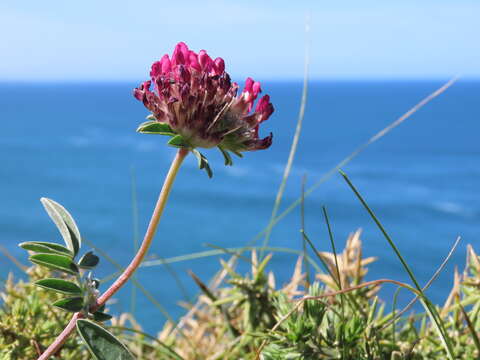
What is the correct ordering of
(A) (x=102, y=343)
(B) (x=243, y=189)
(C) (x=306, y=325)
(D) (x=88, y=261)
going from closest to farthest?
(A) (x=102, y=343)
(D) (x=88, y=261)
(C) (x=306, y=325)
(B) (x=243, y=189)

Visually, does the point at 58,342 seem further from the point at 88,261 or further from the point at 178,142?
the point at 178,142

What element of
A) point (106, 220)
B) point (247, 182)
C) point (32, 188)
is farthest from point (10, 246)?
point (247, 182)

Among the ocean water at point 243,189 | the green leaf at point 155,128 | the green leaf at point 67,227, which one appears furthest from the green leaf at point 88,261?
the ocean water at point 243,189

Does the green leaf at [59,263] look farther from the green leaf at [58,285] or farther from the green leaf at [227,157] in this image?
the green leaf at [227,157]

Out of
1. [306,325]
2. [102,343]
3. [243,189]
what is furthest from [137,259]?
[243,189]

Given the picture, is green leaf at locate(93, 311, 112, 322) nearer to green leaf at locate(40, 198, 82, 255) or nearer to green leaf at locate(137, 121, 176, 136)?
green leaf at locate(40, 198, 82, 255)

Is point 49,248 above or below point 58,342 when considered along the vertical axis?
above
